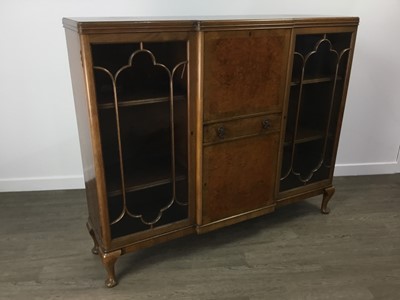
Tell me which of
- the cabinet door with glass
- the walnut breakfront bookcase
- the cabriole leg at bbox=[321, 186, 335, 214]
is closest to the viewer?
the walnut breakfront bookcase

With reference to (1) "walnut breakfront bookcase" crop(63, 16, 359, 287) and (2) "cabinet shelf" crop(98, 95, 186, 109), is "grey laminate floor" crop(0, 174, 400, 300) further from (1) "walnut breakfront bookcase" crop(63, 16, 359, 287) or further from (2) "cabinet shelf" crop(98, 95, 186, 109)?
(2) "cabinet shelf" crop(98, 95, 186, 109)

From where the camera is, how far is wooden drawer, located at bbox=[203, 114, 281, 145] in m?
1.41

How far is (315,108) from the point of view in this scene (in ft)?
6.14

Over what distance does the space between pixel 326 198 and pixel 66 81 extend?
5.19 feet

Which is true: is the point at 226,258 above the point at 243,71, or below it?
below

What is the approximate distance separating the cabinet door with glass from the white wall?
1.56 ft

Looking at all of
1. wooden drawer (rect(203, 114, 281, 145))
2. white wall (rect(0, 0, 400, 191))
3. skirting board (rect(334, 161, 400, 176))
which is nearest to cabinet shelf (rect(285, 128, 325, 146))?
wooden drawer (rect(203, 114, 281, 145))

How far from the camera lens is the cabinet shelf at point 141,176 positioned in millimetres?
1426

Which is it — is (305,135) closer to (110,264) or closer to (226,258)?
(226,258)

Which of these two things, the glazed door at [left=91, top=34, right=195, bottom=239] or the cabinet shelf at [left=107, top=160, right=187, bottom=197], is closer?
the glazed door at [left=91, top=34, right=195, bottom=239]

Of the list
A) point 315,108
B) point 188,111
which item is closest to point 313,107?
point 315,108

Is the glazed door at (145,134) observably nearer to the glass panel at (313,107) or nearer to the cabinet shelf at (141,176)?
the cabinet shelf at (141,176)

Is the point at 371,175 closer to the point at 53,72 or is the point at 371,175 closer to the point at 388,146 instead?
the point at 388,146

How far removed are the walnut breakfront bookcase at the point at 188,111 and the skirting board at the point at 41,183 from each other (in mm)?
679
